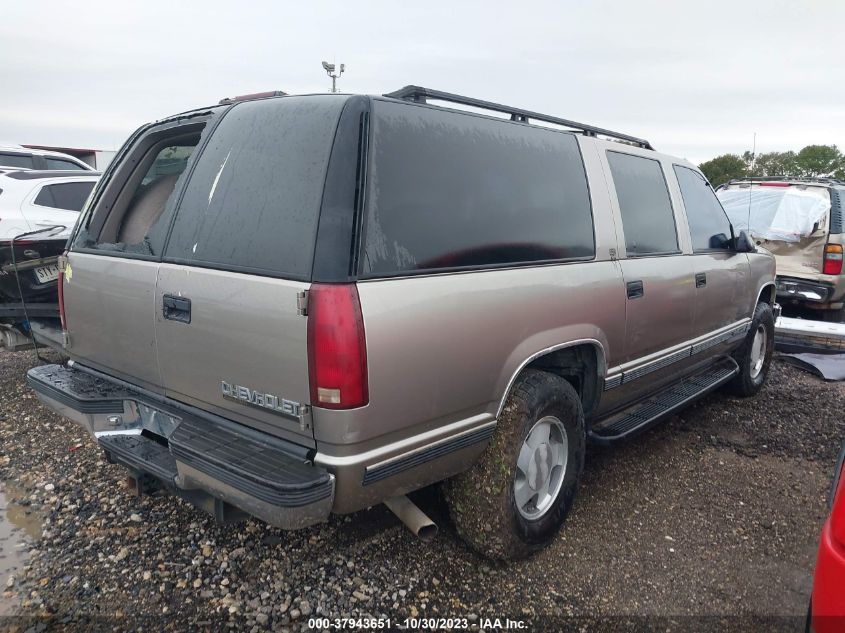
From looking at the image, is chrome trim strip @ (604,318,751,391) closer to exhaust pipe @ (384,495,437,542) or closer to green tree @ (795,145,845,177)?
exhaust pipe @ (384,495,437,542)

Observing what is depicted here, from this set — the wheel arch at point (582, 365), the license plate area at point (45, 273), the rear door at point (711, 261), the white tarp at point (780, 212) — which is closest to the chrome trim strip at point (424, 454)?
the wheel arch at point (582, 365)

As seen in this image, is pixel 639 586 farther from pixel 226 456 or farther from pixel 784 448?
pixel 784 448

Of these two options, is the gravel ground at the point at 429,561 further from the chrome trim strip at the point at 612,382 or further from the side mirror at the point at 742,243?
the side mirror at the point at 742,243

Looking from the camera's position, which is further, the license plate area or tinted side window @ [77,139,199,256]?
the license plate area

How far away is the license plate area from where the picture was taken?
5.14m

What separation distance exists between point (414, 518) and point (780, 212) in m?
7.51

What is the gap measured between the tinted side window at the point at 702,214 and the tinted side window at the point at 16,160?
34.0ft

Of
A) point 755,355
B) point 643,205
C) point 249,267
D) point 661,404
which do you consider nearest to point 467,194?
point 249,267

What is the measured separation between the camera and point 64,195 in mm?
6551

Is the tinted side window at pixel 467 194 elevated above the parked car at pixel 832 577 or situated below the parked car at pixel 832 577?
above

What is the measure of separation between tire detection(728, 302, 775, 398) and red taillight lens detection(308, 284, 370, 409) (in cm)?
412

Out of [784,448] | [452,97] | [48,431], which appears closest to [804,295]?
[784,448]

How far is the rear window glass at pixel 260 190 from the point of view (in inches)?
87.3

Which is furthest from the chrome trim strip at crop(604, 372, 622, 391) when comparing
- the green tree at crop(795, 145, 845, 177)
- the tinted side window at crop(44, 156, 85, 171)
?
the green tree at crop(795, 145, 845, 177)
